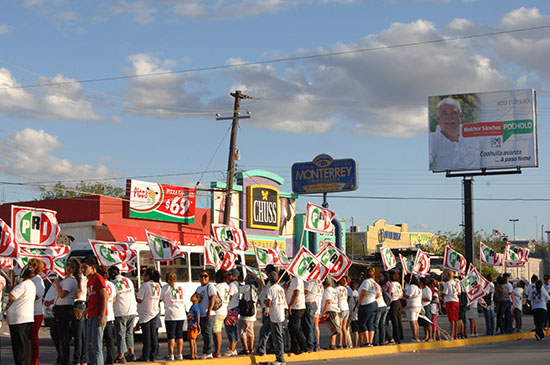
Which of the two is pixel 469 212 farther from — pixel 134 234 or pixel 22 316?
pixel 22 316

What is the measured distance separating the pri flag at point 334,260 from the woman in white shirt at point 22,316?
313 inches

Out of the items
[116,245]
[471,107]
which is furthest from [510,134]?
[116,245]

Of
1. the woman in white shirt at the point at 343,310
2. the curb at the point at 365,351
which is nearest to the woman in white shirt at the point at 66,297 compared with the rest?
the curb at the point at 365,351

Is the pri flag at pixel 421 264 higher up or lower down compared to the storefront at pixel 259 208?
lower down

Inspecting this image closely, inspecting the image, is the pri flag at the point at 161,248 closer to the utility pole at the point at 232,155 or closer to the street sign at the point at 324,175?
the utility pole at the point at 232,155

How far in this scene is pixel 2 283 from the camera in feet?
44.9

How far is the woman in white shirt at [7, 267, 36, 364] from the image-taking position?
1147 centimetres

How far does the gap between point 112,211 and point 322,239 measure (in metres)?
20.0

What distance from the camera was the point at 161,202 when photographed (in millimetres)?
34188

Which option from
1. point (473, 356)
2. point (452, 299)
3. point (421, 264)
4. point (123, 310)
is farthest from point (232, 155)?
point (123, 310)

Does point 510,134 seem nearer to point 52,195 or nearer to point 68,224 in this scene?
point 68,224

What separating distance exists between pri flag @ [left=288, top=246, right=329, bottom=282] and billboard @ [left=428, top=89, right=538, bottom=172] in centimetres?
3084

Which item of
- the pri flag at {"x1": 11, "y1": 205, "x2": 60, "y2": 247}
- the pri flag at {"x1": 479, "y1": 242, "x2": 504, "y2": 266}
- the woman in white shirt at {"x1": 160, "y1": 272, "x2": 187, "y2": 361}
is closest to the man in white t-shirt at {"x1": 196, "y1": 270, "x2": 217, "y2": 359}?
the woman in white shirt at {"x1": 160, "y1": 272, "x2": 187, "y2": 361}

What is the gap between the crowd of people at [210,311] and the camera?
1195 centimetres
